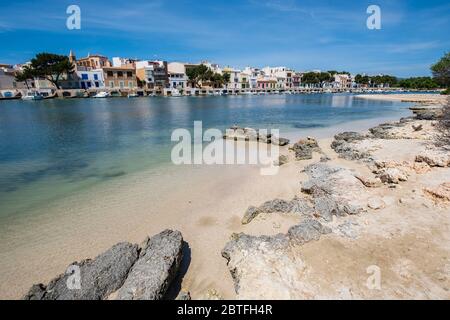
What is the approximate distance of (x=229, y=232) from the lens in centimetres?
716

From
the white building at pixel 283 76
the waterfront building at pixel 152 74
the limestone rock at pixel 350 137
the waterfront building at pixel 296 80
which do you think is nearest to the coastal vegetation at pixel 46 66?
the waterfront building at pixel 152 74

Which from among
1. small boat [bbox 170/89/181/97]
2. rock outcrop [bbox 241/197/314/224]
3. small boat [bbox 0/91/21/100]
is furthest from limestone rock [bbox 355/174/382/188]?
small boat [bbox 0/91/21/100]

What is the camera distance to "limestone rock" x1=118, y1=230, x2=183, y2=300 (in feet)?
14.3

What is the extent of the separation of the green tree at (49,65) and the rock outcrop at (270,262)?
9210cm

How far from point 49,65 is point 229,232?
94138mm

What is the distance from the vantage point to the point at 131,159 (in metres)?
15.3

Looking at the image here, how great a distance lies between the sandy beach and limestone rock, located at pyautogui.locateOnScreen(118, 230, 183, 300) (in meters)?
0.69

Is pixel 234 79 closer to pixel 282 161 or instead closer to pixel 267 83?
pixel 267 83

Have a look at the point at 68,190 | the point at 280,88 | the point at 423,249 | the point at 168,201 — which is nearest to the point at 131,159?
the point at 68,190

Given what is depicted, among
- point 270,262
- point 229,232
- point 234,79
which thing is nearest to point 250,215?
point 229,232

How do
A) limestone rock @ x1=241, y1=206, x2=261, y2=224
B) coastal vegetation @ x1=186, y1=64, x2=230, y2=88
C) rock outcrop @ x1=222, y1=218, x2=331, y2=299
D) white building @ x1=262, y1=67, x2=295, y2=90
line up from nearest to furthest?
rock outcrop @ x1=222, y1=218, x2=331, y2=299 < limestone rock @ x1=241, y1=206, x2=261, y2=224 < coastal vegetation @ x1=186, y1=64, x2=230, y2=88 < white building @ x1=262, y1=67, x2=295, y2=90

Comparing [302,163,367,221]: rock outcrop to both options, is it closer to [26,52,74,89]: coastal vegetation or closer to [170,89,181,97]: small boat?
[26,52,74,89]: coastal vegetation

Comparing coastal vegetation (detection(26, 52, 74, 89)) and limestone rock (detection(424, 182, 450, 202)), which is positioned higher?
coastal vegetation (detection(26, 52, 74, 89))
